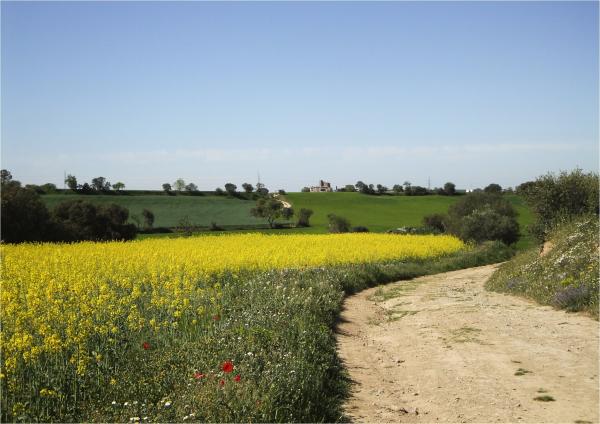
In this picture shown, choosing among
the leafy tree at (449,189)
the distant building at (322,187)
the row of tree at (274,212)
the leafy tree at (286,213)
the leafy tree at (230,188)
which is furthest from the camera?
the distant building at (322,187)

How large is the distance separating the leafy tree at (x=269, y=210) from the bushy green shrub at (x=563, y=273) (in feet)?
195

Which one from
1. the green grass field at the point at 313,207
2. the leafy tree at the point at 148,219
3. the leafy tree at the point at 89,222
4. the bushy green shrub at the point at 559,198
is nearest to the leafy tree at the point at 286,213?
the green grass field at the point at 313,207

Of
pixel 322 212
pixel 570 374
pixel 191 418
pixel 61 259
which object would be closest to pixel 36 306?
pixel 191 418

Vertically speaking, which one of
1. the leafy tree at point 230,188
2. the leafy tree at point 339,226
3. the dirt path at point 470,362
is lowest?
the dirt path at point 470,362

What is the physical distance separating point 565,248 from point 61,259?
18.0 metres

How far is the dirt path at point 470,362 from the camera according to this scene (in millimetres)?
8602

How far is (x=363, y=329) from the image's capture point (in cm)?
1519

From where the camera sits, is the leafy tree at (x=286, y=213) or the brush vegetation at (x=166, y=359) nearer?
the brush vegetation at (x=166, y=359)

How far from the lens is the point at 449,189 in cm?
12450

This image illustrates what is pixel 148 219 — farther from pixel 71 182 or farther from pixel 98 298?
pixel 98 298

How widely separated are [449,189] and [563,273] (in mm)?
109466

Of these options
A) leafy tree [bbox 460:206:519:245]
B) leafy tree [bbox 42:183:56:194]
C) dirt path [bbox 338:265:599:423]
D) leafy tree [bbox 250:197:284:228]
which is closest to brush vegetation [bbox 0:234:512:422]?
dirt path [bbox 338:265:599:423]

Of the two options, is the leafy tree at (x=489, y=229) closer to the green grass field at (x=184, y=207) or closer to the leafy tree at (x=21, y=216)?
the leafy tree at (x=21, y=216)

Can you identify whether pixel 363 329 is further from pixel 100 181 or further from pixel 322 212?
pixel 100 181
